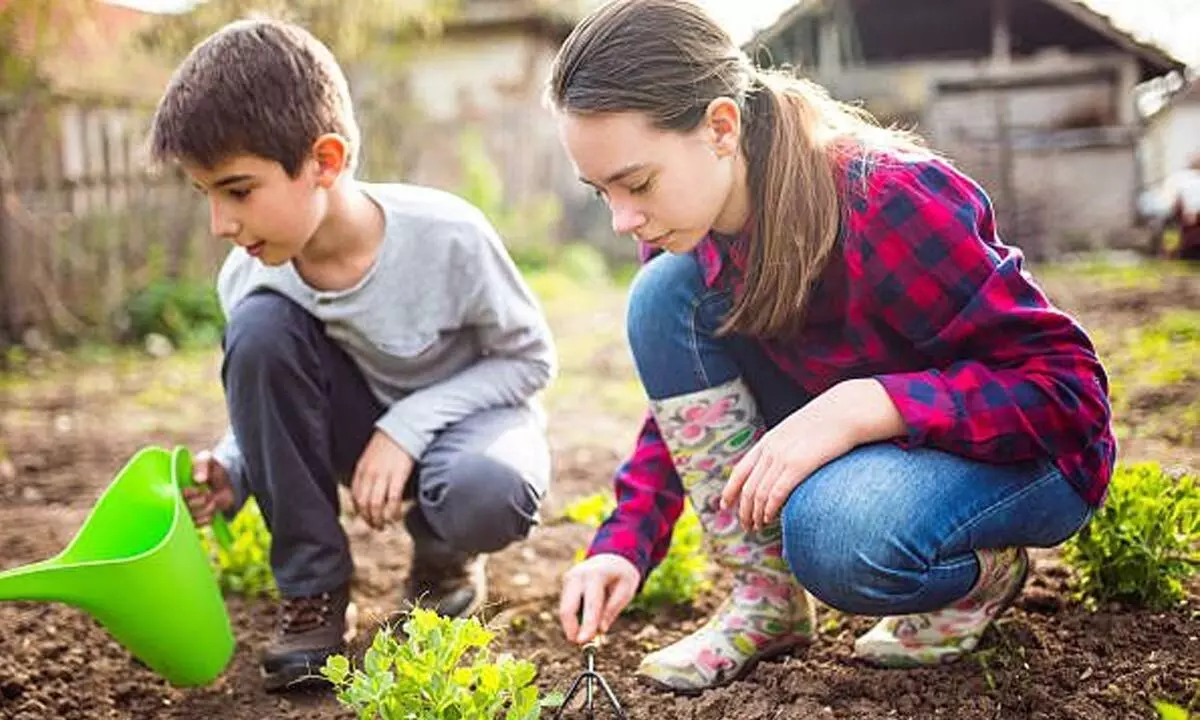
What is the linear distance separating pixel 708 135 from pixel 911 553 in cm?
66

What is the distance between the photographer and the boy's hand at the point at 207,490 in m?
2.31

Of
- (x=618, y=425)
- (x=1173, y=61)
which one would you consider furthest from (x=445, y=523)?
(x=1173, y=61)

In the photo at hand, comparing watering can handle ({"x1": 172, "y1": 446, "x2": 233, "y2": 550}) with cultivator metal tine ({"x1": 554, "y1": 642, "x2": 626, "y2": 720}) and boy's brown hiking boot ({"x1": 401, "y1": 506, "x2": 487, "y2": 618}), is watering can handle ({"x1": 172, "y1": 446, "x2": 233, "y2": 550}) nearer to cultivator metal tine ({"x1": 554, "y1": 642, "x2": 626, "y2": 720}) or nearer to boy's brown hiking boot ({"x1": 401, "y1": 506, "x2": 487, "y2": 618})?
boy's brown hiking boot ({"x1": 401, "y1": 506, "x2": 487, "y2": 618})

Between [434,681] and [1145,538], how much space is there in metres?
1.17

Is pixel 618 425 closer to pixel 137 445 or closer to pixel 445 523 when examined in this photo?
pixel 137 445

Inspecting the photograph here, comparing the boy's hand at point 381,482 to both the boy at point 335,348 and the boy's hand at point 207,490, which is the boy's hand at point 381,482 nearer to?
the boy at point 335,348

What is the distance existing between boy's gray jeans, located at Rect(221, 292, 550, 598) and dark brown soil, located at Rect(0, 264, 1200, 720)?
23 centimetres

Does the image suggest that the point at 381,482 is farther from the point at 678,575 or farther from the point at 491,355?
the point at 678,575

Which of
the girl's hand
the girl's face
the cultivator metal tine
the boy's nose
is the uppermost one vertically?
the girl's face

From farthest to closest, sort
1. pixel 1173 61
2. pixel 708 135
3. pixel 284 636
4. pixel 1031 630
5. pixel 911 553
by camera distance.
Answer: pixel 1173 61, pixel 284 636, pixel 1031 630, pixel 708 135, pixel 911 553

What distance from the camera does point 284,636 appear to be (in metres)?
2.17

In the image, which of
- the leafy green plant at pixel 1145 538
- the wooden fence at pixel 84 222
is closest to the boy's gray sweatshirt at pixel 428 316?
the leafy green plant at pixel 1145 538

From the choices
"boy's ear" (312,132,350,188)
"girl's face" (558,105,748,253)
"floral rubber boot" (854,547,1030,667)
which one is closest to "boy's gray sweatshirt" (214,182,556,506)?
"boy's ear" (312,132,350,188)

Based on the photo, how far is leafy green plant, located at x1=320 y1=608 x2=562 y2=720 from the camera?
1479mm
